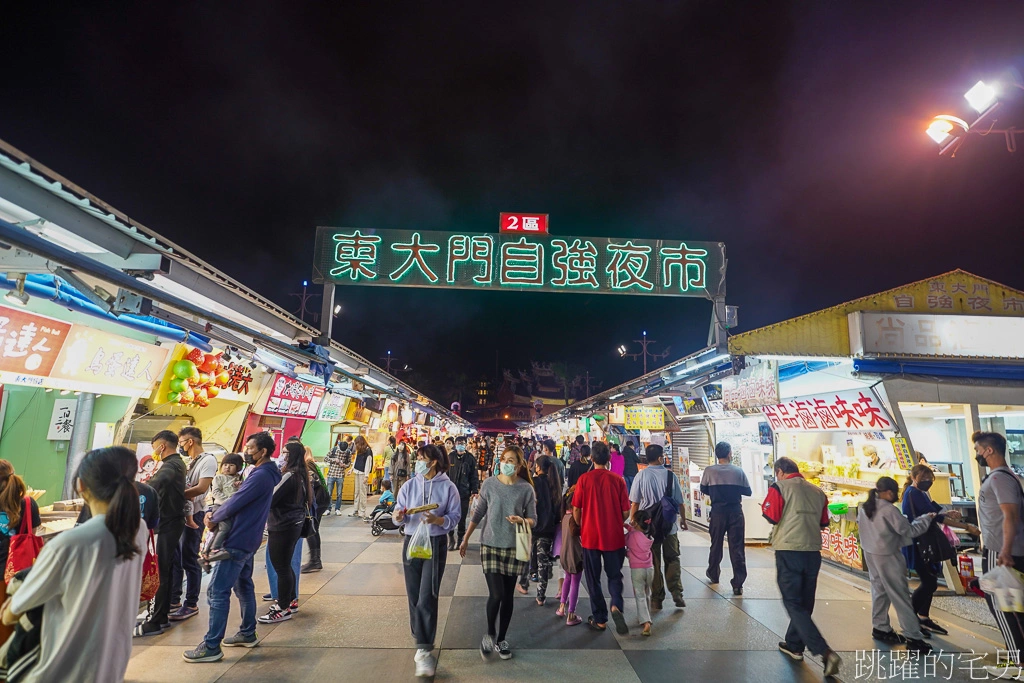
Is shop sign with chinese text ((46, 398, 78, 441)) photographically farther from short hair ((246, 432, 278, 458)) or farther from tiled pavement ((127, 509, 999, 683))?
short hair ((246, 432, 278, 458))

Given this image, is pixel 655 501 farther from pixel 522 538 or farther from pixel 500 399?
pixel 500 399

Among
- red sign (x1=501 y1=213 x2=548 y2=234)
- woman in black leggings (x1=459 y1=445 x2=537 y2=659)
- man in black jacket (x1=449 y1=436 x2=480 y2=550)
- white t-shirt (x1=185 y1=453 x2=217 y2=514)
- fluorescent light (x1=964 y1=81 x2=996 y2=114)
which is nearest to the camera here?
woman in black leggings (x1=459 y1=445 x2=537 y2=659)

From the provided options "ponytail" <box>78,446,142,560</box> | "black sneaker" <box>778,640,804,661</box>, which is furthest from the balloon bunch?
"black sneaker" <box>778,640,804,661</box>

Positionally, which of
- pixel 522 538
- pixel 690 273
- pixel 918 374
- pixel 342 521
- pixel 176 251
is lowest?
pixel 342 521

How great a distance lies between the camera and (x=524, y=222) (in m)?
10.4

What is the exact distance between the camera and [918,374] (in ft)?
26.7

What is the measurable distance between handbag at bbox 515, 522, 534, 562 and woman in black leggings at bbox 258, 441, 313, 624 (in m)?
2.76

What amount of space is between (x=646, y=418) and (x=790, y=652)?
1035 centimetres

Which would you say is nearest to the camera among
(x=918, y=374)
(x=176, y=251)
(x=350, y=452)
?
(x=176, y=251)

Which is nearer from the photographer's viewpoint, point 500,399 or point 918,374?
point 918,374

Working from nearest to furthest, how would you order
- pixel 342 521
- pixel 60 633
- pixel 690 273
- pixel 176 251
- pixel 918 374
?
pixel 60 633, pixel 176 251, pixel 918 374, pixel 690 273, pixel 342 521

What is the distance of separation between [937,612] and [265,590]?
8.96m

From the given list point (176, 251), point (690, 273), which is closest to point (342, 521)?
point (176, 251)

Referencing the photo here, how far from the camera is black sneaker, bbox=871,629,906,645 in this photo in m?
5.46
